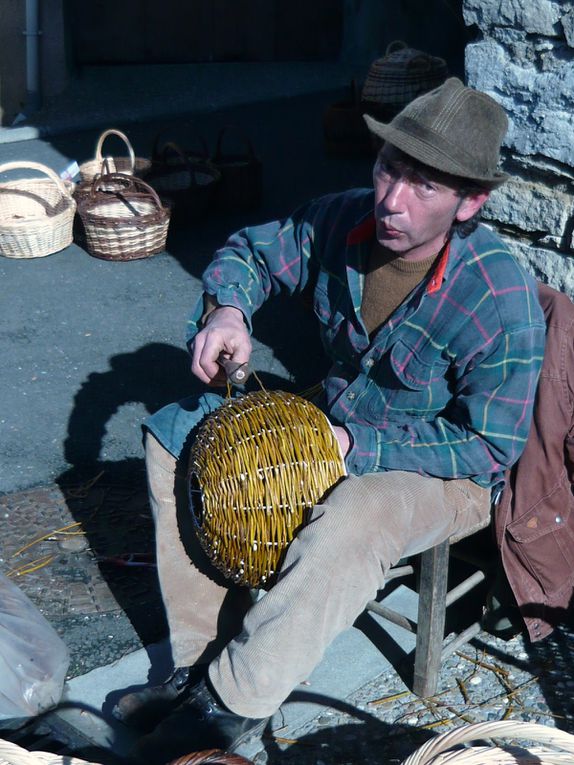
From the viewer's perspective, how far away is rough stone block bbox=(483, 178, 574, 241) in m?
3.18

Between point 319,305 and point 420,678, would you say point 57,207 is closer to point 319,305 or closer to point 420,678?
point 319,305

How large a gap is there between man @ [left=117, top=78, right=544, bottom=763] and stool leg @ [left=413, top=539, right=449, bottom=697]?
0.29 feet

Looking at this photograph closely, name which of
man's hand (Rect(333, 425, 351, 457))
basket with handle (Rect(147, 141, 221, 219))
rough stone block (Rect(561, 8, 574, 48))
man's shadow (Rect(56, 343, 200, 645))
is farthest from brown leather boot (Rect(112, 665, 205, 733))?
basket with handle (Rect(147, 141, 221, 219))

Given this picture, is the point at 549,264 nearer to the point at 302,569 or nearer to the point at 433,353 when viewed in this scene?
the point at 433,353

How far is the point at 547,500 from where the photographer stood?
255 centimetres

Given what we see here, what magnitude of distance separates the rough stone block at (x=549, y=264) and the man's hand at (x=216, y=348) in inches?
48.7

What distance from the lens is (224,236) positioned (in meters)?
6.18

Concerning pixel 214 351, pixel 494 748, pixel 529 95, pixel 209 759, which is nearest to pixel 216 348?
pixel 214 351

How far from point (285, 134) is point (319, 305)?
6193mm

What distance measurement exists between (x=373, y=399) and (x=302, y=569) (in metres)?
0.56

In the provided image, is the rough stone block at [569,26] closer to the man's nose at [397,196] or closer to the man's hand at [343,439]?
the man's nose at [397,196]

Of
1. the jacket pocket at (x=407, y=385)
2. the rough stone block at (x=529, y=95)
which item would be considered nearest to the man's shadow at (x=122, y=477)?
the jacket pocket at (x=407, y=385)

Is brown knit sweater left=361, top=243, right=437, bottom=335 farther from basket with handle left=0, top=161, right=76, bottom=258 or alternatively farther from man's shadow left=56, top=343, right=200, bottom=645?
basket with handle left=0, top=161, right=76, bottom=258

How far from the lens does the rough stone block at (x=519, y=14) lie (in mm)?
3025
